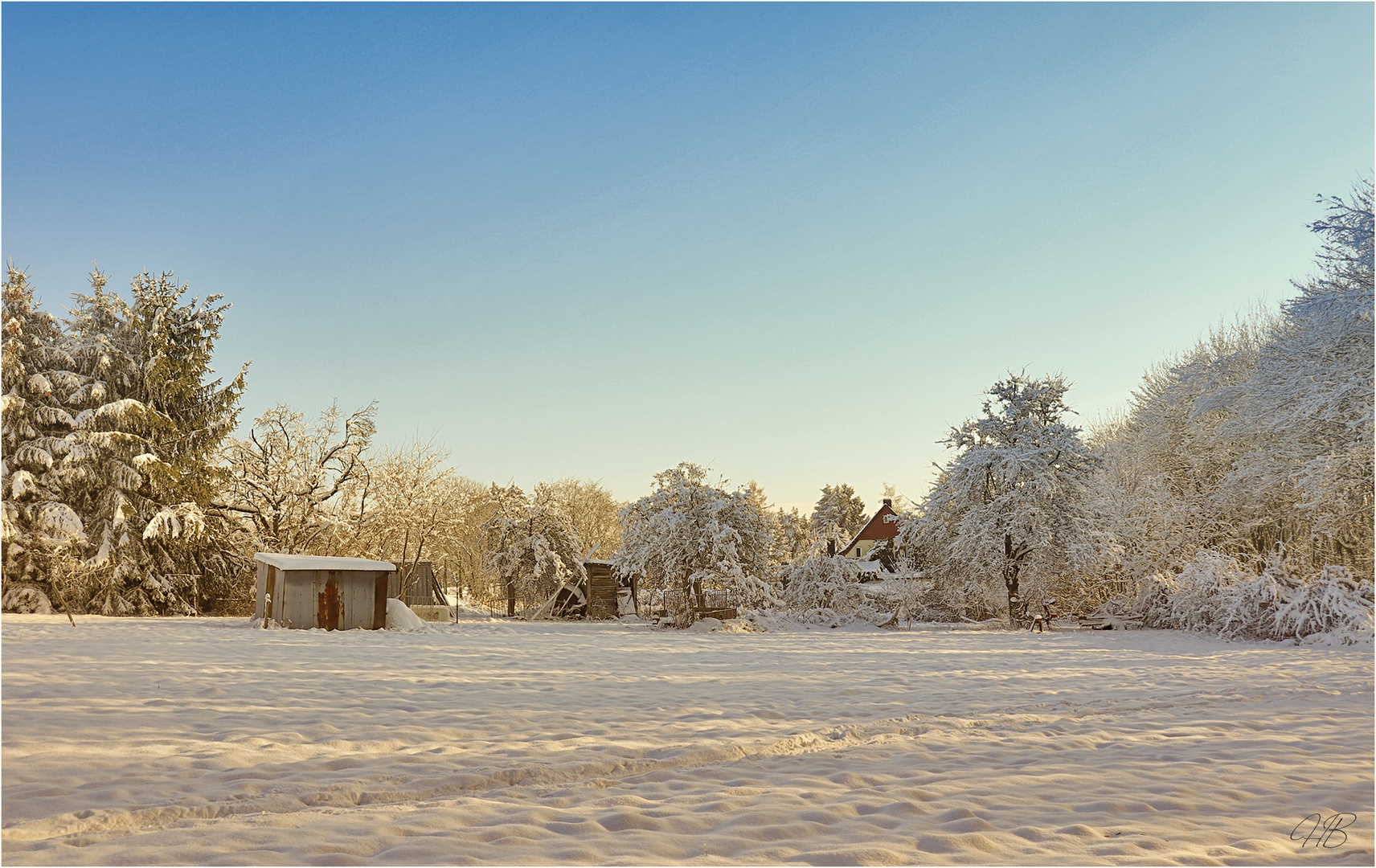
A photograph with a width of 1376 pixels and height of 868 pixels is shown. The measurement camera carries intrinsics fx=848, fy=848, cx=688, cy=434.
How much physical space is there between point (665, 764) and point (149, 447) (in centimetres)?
3073

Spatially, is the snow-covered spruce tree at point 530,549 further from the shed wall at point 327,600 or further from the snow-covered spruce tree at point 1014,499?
the snow-covered spruce tree at point 1014,499

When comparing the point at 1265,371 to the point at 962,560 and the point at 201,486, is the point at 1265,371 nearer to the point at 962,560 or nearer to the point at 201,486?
the point at 962,560

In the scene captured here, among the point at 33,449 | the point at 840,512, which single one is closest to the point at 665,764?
the point at 33,449

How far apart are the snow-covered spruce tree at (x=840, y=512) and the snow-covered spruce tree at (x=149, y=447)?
1993 inches

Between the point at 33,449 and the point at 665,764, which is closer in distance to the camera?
the point at 665,764

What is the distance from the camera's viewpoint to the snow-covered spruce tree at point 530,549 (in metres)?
35.7

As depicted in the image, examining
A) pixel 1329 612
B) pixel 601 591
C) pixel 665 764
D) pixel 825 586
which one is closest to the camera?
pixel 665 764

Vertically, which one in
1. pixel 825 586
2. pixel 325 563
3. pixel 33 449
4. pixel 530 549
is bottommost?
pixel 825 586

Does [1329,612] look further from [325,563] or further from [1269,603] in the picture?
[325,563]

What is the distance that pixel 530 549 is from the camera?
36125 millimetres

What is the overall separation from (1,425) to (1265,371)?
40924mm

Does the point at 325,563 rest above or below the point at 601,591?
above

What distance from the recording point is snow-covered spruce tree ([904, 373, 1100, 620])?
27.7m

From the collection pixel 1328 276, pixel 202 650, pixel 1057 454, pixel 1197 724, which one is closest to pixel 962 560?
pixel 1057 454
